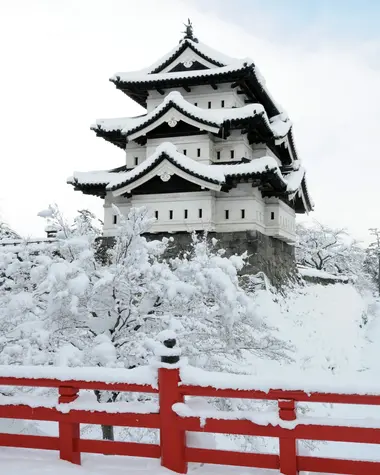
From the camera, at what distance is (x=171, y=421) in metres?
4.64

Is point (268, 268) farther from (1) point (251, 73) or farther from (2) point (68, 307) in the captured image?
(2) point (68, 307)

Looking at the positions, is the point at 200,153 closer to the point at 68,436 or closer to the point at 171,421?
the point at 68,436

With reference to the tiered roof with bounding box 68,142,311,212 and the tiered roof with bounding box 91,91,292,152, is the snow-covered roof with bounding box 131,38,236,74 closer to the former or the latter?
the tiered roof with bounding box 91,91,292,152

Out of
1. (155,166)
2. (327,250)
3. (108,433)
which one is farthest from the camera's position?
(327,250)

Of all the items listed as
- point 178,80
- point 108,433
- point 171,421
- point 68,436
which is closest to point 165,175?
point 178,80

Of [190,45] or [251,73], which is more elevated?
[190,45]

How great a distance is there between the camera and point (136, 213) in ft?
38.3

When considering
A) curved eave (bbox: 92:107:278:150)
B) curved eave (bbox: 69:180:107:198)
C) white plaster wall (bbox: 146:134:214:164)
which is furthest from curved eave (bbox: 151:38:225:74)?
curved eave (bbox: 69:180:107:198)

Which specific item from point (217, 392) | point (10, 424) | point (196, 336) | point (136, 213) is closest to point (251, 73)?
point (136, 213)

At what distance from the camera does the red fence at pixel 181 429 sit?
4.21 metres

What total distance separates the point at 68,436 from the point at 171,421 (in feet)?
3.95

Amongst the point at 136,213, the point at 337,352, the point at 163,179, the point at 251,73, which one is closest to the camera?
the point at 136,213

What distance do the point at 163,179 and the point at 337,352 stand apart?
457 inches

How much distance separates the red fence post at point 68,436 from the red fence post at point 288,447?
7.01 ft
